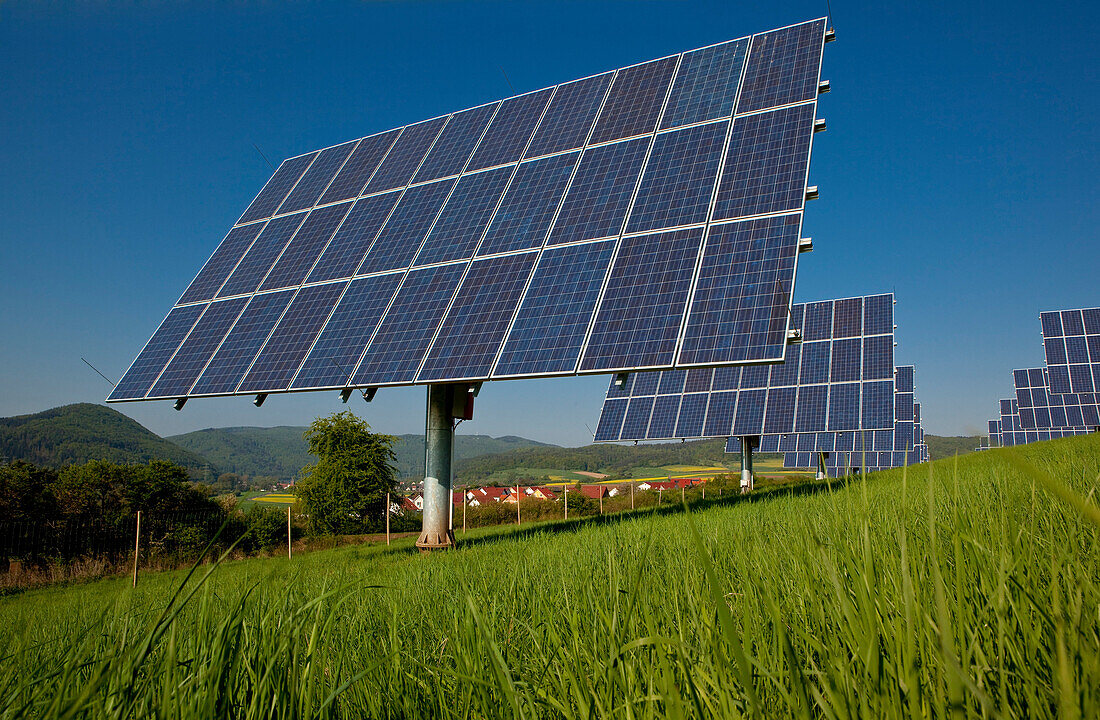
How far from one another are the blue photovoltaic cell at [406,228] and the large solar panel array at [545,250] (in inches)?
1.8

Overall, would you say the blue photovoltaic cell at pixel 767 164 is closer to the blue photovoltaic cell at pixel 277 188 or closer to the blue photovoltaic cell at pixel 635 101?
the blue photovoltaic cell at pixel 635 101

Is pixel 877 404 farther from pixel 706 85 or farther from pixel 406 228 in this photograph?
pixel 406 228

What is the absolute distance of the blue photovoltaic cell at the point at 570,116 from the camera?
45.8 ft

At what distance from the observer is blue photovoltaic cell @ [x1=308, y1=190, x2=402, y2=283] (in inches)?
539

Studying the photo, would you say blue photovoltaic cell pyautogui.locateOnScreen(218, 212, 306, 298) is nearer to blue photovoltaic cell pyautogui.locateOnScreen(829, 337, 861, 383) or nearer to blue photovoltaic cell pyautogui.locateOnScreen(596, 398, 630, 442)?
blue photovoltaic cell pyautogui.locateOnScreen(596, 398, 630, 442)

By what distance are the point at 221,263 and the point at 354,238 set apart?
3.97 m

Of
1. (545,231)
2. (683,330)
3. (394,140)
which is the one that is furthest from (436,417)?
(394,140)

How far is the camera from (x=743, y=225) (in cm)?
1000

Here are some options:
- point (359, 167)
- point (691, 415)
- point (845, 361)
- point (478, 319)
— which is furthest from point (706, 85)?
point (845, 361)

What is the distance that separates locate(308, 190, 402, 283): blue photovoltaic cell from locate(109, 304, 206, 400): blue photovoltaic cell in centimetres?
308

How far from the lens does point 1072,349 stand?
4069 centimetres

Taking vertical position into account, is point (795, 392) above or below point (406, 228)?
below

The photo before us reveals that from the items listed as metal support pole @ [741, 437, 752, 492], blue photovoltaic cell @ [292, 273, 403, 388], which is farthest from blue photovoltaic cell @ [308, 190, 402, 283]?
metal support pole @ [741, 437, 752, 492]

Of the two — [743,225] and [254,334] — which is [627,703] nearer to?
[743,225]
